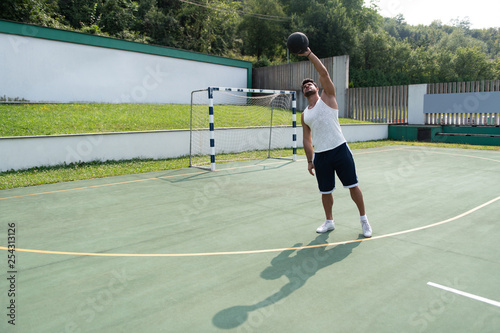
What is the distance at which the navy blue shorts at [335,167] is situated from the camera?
4766 millimetres

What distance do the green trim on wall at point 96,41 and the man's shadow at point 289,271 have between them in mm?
16796

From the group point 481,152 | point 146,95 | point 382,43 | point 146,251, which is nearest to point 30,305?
point 146,251

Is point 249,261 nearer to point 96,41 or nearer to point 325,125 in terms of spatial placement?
point 325,125

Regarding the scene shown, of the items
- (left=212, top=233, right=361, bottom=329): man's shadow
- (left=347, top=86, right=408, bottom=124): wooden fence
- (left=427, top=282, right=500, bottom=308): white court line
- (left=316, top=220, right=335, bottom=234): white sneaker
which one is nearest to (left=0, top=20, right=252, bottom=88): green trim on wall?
(left=347, top=86, right=408, bottom=124): wooden fence

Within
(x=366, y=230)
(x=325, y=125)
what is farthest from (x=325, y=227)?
(x=325, y=125)

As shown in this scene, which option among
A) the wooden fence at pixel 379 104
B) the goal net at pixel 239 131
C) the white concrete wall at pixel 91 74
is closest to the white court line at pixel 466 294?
the goal net at pixel 239 131

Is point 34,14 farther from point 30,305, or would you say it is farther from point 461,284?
point 461,284

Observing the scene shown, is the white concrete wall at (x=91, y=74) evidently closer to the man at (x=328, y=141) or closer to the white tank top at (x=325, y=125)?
the man at (x=328, y=141)

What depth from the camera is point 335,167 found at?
15.9ft

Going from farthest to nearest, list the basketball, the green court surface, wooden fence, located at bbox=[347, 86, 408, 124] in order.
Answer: wooden fence, located at bbox=[347, 86, 408, 124]
the basketball
the green court surface

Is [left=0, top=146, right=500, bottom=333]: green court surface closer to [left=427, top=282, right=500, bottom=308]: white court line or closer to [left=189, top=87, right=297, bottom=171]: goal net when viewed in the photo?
[left=427, top=282, right=500, bottom=308]: white court line

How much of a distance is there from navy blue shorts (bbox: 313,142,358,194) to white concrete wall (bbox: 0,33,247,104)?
Answer: 15954 millimetres

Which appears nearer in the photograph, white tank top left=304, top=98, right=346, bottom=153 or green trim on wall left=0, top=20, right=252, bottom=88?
white tank top left=304, top=98, right=346, bottom=153

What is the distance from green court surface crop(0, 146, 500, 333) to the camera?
3037mm
